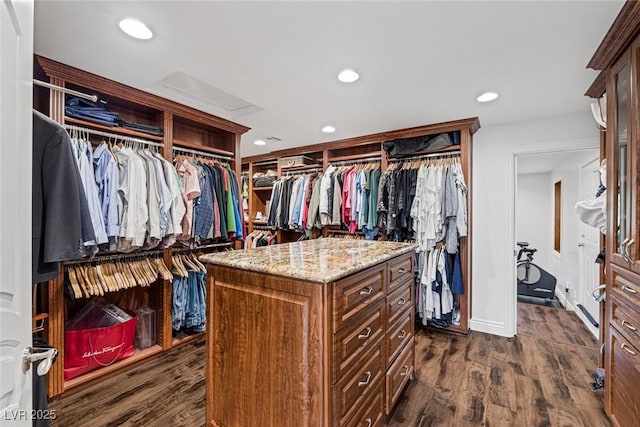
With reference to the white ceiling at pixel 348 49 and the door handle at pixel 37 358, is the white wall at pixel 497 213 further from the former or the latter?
the door handle at pixel 37 358

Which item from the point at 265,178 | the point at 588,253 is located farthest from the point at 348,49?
the point at 588,253

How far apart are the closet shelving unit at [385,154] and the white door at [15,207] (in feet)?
10.2

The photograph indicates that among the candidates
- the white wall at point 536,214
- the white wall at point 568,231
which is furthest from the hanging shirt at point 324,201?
the white wall at point 536,214

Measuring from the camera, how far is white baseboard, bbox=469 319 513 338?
3029 mm

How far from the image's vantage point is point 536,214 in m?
5.83

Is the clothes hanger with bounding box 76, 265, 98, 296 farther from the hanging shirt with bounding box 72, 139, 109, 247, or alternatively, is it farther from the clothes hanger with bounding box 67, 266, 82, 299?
the hanging shirt with bounding box 72, 139, 109, 247

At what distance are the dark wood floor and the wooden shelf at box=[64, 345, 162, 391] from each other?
0.21 ft

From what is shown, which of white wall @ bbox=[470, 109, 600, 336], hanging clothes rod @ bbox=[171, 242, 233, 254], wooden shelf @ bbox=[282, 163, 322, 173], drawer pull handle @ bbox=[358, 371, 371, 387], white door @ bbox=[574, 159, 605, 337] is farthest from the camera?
wooden shelf @ bbox=[282, 163, 322, 173]

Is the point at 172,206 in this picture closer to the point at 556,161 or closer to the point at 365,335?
the point at 365,335

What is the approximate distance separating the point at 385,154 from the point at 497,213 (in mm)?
1367

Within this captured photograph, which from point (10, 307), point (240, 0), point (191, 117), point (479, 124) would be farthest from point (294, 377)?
point (479, 124)

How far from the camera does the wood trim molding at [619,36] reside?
130 cm

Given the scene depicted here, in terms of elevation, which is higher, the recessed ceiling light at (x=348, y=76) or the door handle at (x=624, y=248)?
the recessed ceiling light at (x=348, y=76)

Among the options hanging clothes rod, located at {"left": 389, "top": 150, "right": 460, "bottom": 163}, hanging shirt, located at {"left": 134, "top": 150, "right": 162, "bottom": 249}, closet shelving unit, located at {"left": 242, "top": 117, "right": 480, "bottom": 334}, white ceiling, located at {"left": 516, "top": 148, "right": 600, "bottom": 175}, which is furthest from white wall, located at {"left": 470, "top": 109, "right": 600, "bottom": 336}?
hanging shirt, located at {"left": 134, "top": 150, "right": 162, "bottom": 249}
